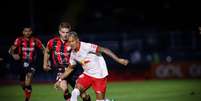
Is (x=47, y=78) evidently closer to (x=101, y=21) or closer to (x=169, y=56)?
(x=169, y=56)

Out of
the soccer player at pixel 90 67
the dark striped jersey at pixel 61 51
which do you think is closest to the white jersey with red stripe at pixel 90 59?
the soccer player at pixel 90 67

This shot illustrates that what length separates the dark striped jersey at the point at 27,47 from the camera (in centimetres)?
1812

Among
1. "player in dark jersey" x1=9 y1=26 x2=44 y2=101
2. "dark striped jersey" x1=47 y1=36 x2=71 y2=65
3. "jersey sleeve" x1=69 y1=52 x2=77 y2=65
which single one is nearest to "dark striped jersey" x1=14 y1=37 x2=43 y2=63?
"player in dark jersey" x1=9 y1=26 x2=44 y2=101

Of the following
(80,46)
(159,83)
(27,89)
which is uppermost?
(80,46)

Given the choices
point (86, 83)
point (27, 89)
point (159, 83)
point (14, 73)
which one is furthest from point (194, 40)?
point (86, 83)

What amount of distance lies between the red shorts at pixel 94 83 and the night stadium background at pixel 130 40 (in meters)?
5.07

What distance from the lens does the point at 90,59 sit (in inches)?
564

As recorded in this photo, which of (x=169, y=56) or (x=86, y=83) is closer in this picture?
(x=86, y=83)

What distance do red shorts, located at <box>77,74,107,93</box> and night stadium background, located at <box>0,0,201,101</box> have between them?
16.6ft

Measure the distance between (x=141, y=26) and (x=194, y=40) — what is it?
7990 mm

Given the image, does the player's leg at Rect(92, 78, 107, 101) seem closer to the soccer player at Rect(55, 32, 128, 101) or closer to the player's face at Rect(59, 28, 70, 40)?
the soccer player at Rect(55, 32, 128, 101)

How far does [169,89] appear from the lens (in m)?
23.4

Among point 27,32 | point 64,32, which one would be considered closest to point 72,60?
point 64,32

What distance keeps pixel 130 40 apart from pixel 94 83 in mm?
18783
